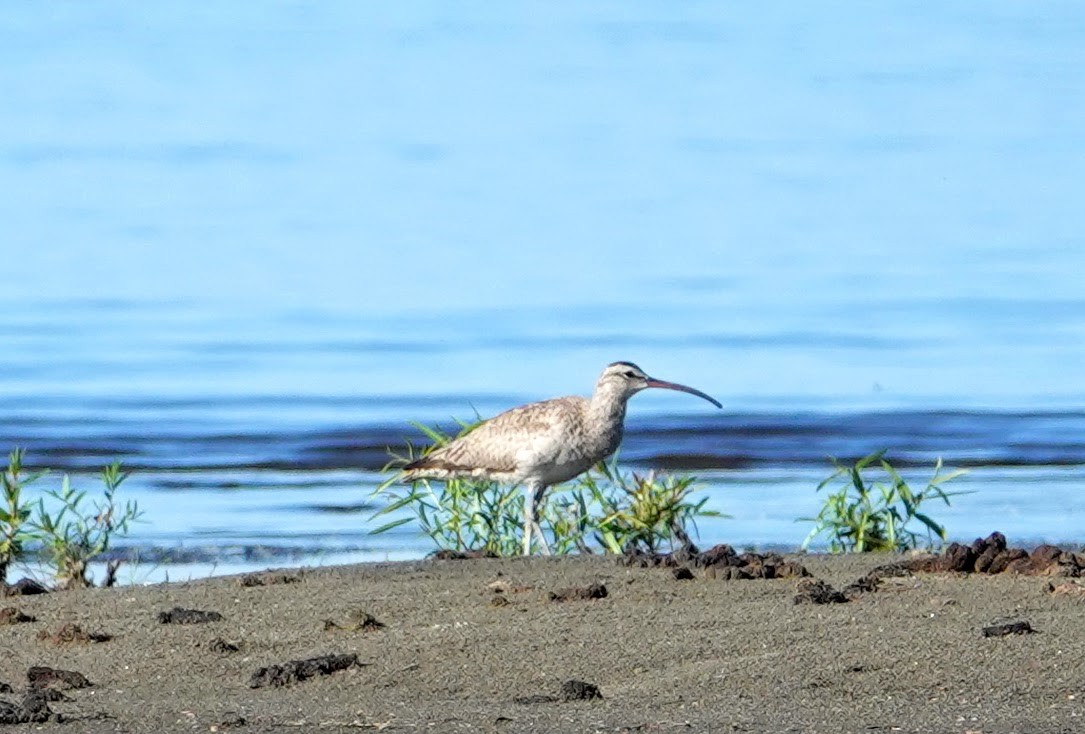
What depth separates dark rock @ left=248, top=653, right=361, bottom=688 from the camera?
714 centimetres

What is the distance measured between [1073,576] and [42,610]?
345 centimetres

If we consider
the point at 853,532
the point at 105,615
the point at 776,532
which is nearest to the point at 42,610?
the point at 105,615

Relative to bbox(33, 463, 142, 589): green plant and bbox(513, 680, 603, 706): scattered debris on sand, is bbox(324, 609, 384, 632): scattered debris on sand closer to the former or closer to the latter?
bbox(513, 680, 603, 706): scattered debris on sand

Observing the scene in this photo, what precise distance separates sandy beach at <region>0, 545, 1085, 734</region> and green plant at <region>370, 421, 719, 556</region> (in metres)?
1.18

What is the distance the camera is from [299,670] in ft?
23.6

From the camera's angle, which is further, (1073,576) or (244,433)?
(244,433)

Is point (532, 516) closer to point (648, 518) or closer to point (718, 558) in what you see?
point (648, 518)

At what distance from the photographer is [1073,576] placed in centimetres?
848

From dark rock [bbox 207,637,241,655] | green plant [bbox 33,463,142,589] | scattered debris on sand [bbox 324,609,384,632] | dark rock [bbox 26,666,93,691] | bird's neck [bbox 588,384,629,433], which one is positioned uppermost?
bird's neck [bbox 588,384,629,433]

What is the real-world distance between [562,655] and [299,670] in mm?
757

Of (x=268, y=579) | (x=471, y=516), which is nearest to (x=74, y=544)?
(x=268, y=579)

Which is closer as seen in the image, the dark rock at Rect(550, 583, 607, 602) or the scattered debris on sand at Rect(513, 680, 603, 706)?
the scattered debris on sand at Rect(513, 680, 603, 706)

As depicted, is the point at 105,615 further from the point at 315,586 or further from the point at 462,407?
the point at 462,407

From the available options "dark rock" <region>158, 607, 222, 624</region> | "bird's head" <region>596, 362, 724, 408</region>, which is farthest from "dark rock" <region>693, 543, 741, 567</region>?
"bird's head" <region>596, 362, 724, 408</region>
